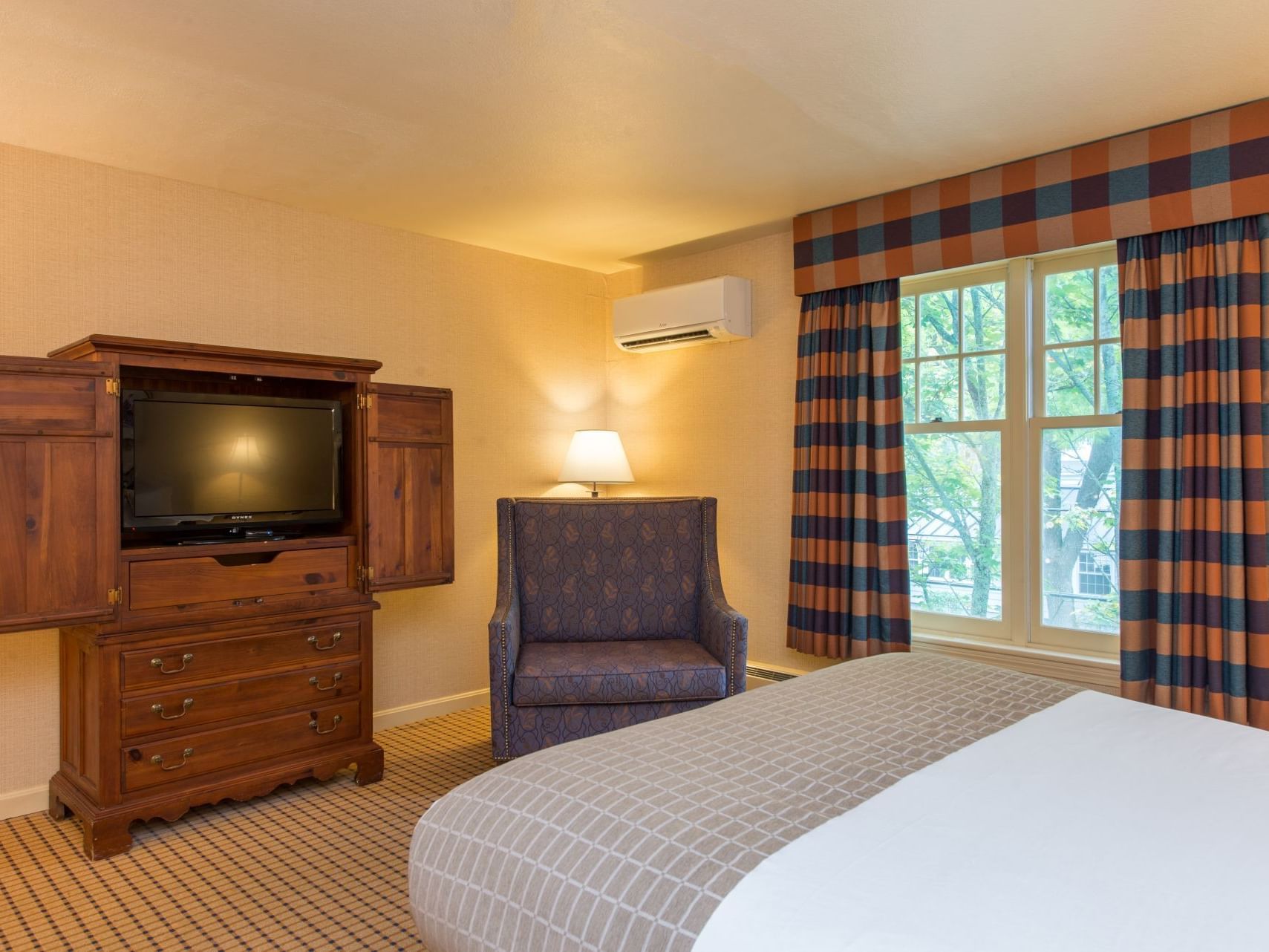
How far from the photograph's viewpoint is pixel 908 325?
12.9 feet

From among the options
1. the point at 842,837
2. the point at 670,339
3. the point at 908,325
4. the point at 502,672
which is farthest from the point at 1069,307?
the point at 842,837

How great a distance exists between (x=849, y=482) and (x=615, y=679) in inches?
57.8

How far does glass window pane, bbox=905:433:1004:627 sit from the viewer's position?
3645mm

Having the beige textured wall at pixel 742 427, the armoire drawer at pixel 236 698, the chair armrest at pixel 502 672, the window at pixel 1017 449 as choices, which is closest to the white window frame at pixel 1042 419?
the window at pixel 1017 449

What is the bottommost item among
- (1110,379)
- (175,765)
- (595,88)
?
(175,765)

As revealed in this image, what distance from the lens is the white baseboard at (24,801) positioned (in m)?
2.99

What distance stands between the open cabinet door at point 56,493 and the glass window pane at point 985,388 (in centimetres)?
330

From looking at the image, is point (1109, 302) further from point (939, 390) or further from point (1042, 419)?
point (939, 390)

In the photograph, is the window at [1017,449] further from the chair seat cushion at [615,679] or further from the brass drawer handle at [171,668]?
the brass drawer handle at [171,668]

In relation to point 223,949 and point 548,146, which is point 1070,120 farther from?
point 223,949

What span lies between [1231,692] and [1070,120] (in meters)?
2.01

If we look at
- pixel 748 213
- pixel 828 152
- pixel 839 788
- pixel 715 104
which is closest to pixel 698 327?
pixel 748 213

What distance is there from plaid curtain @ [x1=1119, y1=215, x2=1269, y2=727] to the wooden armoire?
2.66 metres

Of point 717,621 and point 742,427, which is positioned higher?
point 742,427
